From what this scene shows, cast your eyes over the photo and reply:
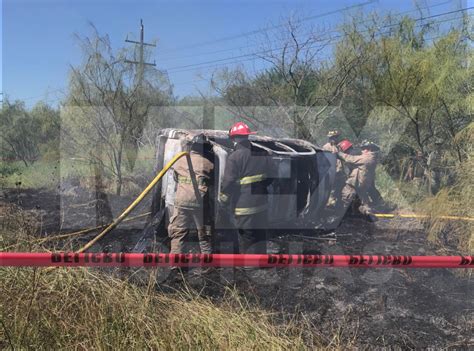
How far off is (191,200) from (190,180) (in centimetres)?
22

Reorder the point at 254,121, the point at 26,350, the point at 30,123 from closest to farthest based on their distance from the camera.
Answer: the point at 26,350 < the point at 254,121 < the point at 30,123

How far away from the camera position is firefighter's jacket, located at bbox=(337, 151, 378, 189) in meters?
8.13

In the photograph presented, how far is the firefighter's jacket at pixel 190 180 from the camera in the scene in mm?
4957

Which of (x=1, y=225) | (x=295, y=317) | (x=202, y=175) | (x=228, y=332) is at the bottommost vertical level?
(x=295, y=317)

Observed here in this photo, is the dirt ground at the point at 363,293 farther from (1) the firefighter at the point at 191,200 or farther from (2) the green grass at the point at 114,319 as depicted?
(2) the green grass at the point at 114,319

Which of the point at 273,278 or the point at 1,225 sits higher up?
the point at 1,225

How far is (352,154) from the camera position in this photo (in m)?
8.67

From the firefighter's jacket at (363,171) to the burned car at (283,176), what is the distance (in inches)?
50.1

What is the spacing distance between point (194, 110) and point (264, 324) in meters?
9.25

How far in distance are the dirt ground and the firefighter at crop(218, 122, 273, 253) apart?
1.62 ft

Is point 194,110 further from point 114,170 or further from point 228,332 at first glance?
point 228,332

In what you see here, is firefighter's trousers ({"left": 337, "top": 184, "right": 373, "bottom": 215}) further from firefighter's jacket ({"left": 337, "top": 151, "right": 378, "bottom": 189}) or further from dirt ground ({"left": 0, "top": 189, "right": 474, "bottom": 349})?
dirt ground ({"left": 0, "top": 189, "right": 474, "bottom": 349})

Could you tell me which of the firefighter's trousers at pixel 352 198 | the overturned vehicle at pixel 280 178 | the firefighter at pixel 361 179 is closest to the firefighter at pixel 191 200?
the overturned vehicle at pixel 280 178

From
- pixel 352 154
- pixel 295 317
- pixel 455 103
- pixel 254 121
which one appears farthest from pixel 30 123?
pixel 295 317
